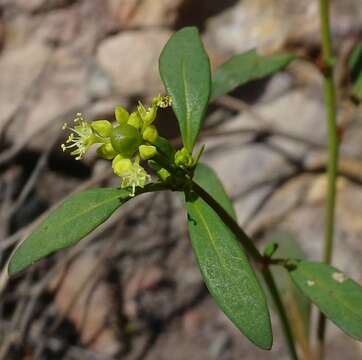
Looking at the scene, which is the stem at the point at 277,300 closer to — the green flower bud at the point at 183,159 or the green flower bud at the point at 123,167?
the green flower bud at the point at 183,159

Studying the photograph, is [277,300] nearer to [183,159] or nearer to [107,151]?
[183,159]

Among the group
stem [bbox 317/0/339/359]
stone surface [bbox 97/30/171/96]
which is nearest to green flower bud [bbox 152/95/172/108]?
stem [bbox 317/0/339/359]

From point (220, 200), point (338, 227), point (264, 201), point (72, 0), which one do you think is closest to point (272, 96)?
point (264, 201)

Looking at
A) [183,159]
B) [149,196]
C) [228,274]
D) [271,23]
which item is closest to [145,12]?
[271,23]

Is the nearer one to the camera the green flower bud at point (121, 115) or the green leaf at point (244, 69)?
the green flower bud at point (121, 115)

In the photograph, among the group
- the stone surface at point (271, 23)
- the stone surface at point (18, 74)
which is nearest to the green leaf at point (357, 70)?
the stone surface at point (271, 23)
